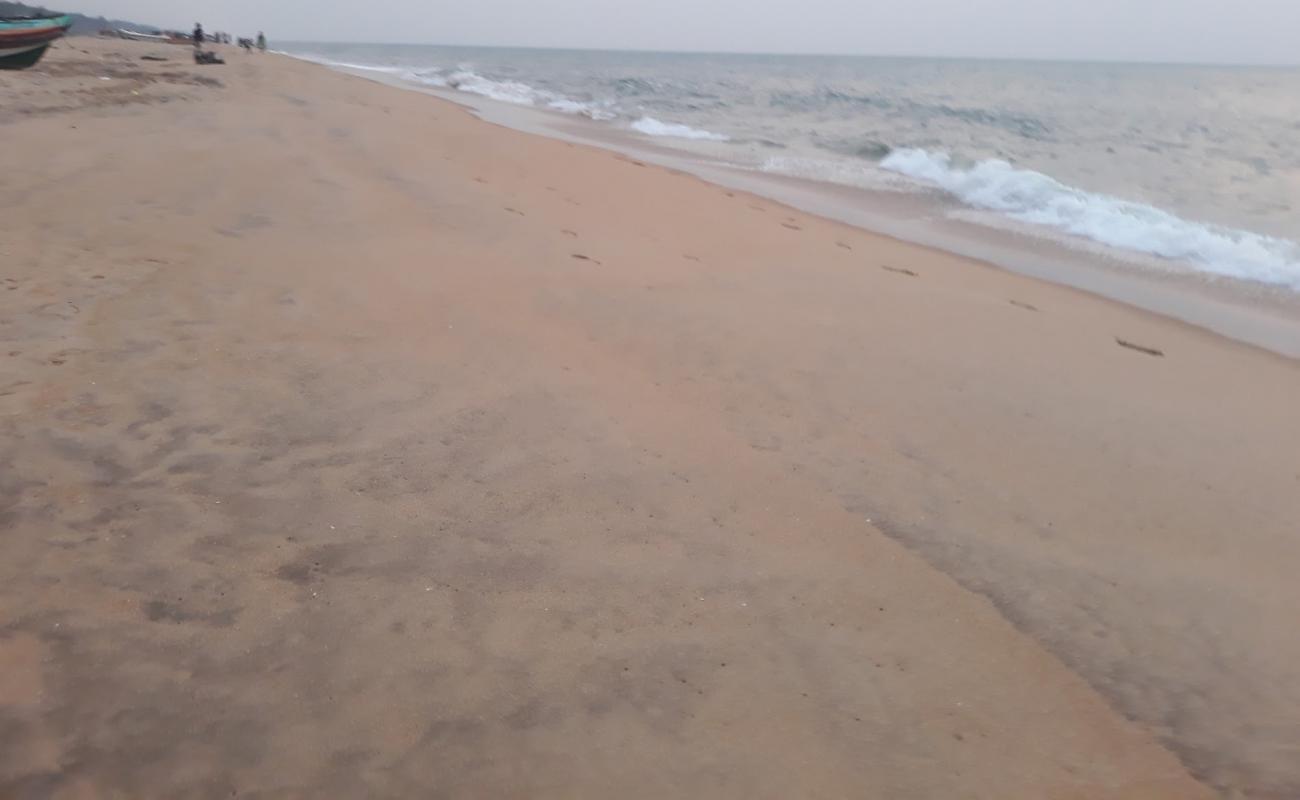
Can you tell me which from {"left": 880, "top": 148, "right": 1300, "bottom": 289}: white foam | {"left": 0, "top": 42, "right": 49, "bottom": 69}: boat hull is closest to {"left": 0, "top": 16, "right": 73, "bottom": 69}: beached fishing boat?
{"left": 0, "top": 42, "right": 49, "bottom": 69}: boat hull

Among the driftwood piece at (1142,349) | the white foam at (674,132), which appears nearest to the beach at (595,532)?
the driftwood piece at (1142,349)

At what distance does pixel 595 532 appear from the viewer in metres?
2.44

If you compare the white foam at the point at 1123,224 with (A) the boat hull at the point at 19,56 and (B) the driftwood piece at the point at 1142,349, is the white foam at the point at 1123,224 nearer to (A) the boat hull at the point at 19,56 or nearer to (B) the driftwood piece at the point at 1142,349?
(B) the driftwood piece at the point at 1142,349

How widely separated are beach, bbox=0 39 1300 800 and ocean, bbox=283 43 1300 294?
13.5ft

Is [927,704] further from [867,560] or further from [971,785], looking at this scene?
[867,560]

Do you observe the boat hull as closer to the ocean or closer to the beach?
the ocean

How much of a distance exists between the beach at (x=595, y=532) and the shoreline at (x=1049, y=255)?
4.45ft

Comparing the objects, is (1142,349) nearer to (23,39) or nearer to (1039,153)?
(1039,153)

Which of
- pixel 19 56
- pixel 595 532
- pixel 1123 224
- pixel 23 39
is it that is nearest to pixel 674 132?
pixel 1123 224

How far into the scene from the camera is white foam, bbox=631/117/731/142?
16.9 metres

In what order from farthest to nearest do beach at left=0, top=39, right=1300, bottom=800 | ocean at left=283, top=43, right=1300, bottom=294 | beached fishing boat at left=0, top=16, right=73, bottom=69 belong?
1. beached fishing boat at left=0, top=16, right=73, bottom=69
2. ocean at left=283, top=43, right=1300, bottom=294
3. beach at left=0, top=39, right=1300, bottom=800

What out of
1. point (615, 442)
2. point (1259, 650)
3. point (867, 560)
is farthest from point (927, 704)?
point (615, 442)

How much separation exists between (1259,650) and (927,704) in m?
1.15

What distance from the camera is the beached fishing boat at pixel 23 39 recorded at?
1266cm
